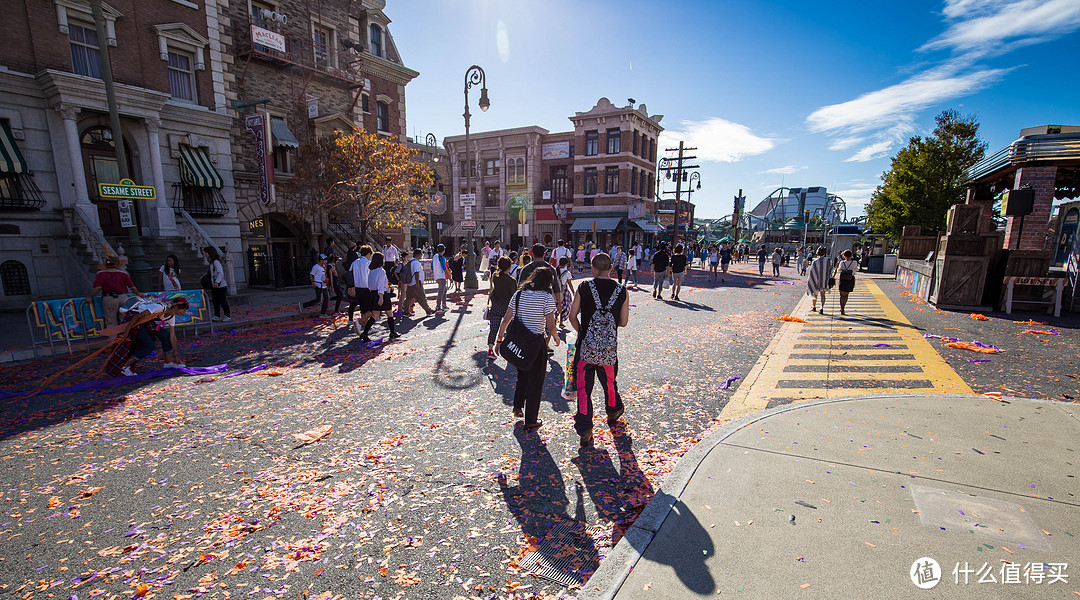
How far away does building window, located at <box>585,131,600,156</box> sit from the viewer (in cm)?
3994

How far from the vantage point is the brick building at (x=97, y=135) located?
1351 cm

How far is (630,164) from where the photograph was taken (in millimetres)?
39344

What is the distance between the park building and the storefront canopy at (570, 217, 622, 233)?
2085 centimetres

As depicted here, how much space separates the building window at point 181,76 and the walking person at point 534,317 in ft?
63.8

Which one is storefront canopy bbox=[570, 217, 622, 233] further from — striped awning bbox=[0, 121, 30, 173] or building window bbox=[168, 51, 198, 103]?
striped awning bbox=[0, 121, 30, 173]

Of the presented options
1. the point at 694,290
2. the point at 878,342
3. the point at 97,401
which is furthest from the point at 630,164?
the point at 97,401

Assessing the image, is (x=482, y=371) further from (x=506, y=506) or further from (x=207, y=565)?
(x=207, y=565)

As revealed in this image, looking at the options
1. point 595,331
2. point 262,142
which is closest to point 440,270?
point 595,331

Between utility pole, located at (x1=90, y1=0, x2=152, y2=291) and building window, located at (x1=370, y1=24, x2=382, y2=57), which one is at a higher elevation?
building window, located at (x1=370, y1=24, x2=382, y2=57)

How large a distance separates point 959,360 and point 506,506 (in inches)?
347

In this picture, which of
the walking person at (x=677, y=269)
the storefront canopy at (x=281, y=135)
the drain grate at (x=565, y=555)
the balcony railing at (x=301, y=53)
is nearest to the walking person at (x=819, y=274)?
the walking person at (x=677, y=269)

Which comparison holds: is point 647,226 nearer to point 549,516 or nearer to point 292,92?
point 292,92

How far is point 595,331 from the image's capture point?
4.74 meters

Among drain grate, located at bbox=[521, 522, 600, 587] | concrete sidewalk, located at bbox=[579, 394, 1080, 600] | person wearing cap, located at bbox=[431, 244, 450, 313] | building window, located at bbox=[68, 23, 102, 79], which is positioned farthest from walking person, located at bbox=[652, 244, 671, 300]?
building window, located at bbox=[68, 23, 102, 79]
